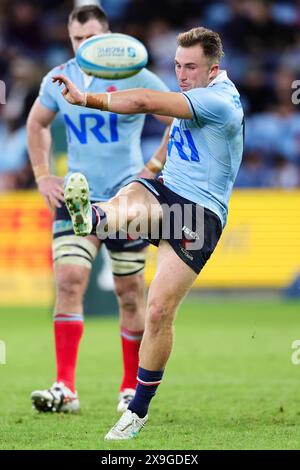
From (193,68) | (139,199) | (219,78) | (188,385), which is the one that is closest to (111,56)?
(193,68)

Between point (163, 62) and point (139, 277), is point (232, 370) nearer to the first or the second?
point (139, 277)

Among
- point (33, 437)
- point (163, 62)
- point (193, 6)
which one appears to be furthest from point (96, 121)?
point (193, 6)

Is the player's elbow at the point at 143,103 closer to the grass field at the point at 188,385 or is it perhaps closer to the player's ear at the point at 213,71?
the player's ear at the point at 213,71

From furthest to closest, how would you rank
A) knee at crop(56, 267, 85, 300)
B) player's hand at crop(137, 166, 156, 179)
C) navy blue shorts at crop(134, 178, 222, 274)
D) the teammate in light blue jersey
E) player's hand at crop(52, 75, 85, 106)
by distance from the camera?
player's hand at crop(137, 166, 156, 179) < knee at crop(56, 267, 85, 300) < navy blue shorts at crop(134, 178, 222, 274) < the teammate in light blue jersey < player's hand at crop(52, 75, 85, 106)

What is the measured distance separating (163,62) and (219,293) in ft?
14.8

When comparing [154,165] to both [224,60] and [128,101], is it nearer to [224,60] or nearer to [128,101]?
[128,101]

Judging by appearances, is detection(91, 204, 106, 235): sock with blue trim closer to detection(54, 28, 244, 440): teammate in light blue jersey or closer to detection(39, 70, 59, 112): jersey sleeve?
detection(54, 28, 244, 440): teammate in light blue jersey

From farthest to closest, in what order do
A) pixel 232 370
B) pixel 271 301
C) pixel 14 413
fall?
1. pixel 271 301
2. pixel 232 370
3. pixel 14 413

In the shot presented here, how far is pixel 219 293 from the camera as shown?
52.4 ft

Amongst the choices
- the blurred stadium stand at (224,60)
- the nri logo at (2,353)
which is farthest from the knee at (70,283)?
the blurred stadium stand at (224,60)

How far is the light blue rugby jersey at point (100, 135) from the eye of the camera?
7.37m

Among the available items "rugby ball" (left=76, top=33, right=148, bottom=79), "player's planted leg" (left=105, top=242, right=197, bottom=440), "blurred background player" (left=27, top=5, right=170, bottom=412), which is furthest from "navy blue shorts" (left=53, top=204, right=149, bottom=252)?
"player's planted leg" (left=105, top=242, right=197, bottom=440)

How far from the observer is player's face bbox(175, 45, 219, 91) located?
600 cm

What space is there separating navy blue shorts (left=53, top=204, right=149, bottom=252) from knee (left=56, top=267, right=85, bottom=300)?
0.27 meters
